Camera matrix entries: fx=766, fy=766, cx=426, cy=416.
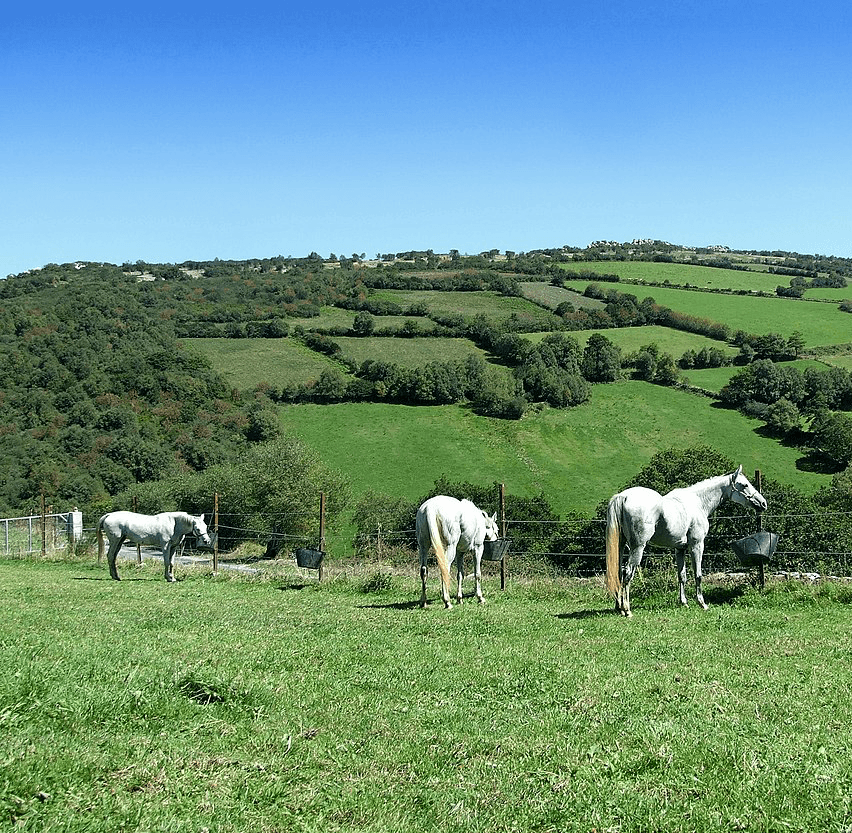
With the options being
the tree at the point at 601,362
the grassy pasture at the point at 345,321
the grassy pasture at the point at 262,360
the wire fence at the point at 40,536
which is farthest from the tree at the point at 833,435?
the wire fence at the point at 40,536

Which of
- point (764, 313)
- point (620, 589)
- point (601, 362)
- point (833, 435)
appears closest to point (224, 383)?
point (601, 362)

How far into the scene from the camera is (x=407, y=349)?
285 feet

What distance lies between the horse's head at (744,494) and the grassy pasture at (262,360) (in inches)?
2632

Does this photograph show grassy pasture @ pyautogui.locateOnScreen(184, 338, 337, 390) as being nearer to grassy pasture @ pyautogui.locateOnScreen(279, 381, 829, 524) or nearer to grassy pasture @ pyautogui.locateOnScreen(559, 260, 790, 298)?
grassy pasture @ pyautogui.locateOnScreen(279, 381, 829, 524)

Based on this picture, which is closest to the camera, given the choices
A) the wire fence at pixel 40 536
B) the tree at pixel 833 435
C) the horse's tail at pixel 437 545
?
the horse's tail at pixel 437 545

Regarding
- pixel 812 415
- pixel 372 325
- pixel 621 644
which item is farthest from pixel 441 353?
pixel 621 644

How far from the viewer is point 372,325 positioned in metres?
93.9

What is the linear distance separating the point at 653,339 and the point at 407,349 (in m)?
28.4

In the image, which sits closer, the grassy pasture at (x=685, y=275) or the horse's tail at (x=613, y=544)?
the horse's tail at (x=613, y=544)

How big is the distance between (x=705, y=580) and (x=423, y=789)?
12099mm

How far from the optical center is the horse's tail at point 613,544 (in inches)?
489

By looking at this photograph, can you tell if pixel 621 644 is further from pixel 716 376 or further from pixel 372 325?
pixel 372 325

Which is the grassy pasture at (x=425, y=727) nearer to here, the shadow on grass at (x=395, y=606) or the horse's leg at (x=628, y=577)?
the horse's leg at (x=628, y=577)

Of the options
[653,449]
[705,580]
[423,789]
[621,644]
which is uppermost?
[423,789]
